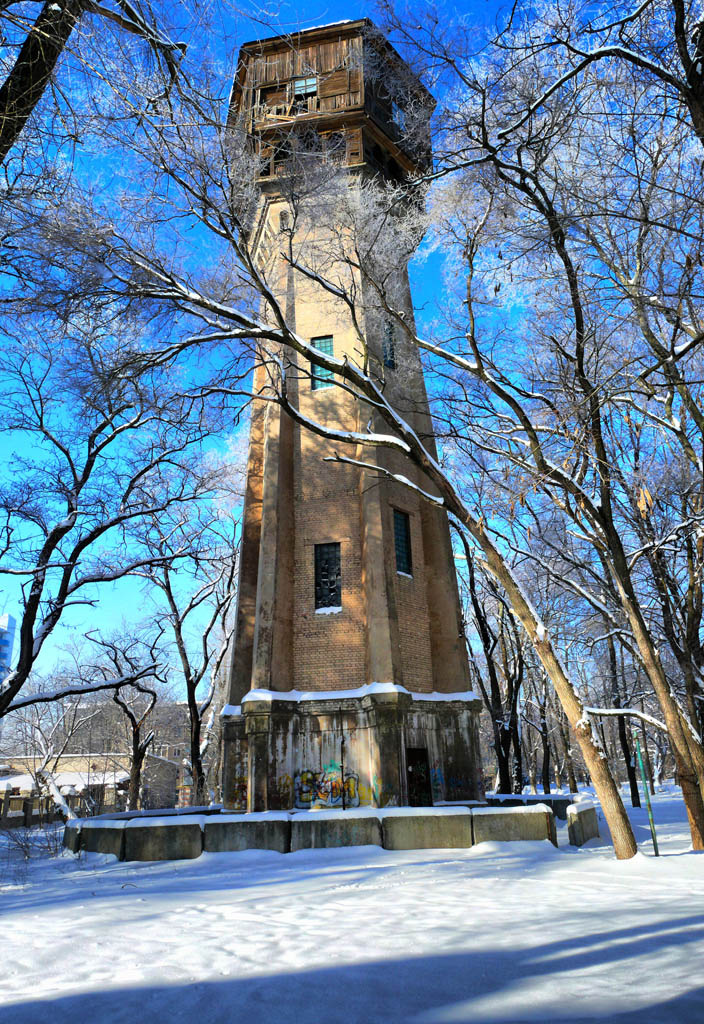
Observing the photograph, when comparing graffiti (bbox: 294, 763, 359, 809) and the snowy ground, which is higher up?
graffiti (bbox: 294, 763, 359, 809)

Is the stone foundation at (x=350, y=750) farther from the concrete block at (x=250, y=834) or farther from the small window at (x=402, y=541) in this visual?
the small window at (x=402, y=541)

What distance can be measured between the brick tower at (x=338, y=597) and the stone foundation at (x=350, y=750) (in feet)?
0.11

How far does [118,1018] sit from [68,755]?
67.6m

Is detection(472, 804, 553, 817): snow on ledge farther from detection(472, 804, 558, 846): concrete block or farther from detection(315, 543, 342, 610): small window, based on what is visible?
detection(315, 543, 342, 610): small window

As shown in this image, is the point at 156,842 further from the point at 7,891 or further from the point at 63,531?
the point at 63,531

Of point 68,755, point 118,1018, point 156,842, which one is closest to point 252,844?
point 156,842

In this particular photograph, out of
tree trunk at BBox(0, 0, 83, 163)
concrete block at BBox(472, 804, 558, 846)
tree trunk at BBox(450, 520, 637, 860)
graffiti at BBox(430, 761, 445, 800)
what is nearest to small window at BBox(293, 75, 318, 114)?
tree trunk at BBox(450, 520, 637, 860)

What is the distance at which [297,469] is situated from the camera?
1819 centimetres

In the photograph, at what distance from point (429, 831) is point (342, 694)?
4.45 metres

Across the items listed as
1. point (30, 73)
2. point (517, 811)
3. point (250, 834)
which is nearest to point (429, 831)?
point (517, 811)

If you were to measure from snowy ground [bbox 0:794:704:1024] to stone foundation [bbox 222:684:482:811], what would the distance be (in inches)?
211

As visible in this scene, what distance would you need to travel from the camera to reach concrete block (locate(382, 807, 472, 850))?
37.9 feet

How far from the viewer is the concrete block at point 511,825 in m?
11.5

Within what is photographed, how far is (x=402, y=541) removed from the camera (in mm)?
18094
